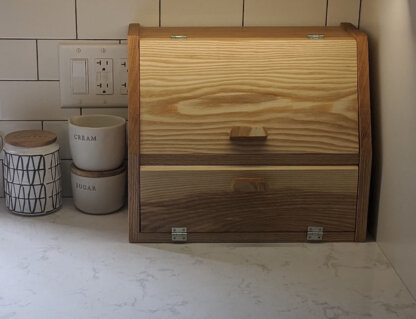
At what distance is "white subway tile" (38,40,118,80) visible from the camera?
1.54m

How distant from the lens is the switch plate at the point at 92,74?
5.07 feet

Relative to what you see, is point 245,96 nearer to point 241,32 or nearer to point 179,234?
point 241,32

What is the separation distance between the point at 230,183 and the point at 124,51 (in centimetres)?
40

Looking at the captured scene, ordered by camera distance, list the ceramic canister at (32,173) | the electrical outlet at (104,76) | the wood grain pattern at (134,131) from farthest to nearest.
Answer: the electrical outlet at (104,76) → the ceramic canister at (32,173) → the wood grain pattern at (134,131)

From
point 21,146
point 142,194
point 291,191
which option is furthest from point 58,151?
point 291,191

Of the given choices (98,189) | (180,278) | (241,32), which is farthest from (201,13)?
(180,278)

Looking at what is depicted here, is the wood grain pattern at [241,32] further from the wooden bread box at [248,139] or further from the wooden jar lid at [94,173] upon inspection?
the wooden jar lid at [94,173]

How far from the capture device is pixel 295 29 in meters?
1.53

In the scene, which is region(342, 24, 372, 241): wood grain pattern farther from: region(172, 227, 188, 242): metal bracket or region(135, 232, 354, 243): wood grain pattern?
region(172, 227, 188, 242): metal bracket

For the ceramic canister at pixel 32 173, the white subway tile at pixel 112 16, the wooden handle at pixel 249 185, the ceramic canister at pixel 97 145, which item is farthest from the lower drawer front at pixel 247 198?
the white subway tile at pixel 112 16

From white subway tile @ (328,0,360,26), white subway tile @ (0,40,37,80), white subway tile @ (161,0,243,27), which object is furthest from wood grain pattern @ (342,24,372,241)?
white subway tile @ (0,40,37,80)

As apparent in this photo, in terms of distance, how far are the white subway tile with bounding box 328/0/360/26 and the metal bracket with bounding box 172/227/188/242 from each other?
57 centimetres

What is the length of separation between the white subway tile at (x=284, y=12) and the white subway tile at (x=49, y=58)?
333mm

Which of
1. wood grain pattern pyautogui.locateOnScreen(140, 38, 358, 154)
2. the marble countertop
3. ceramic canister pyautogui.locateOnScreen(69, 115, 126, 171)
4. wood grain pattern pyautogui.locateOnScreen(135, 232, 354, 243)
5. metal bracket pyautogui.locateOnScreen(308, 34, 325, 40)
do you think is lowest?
the marble countertop
